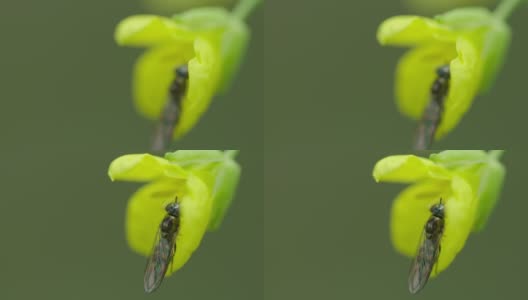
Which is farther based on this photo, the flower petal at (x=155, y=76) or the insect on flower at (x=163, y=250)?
the flower petal at (x=155, y=76)

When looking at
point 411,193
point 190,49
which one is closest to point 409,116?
point 411,193

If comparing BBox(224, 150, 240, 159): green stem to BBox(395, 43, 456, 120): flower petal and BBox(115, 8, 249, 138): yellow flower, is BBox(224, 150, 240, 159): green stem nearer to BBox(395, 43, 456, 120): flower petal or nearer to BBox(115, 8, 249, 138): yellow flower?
BBox(115, 8, 249, 138): yellow flower

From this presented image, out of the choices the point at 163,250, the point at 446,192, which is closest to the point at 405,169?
the point at 446,192

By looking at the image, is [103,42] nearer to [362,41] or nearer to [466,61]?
[362,41]

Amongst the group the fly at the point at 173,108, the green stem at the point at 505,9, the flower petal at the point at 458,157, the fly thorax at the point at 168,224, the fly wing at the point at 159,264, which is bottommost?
the fly wing at the point at 159,264

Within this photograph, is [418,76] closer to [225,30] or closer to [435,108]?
[435,108]

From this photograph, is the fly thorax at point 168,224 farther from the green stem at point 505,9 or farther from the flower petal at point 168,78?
the green stem at point 505,9

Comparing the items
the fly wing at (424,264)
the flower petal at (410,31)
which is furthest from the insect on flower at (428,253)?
the flower petal at (410,31)
